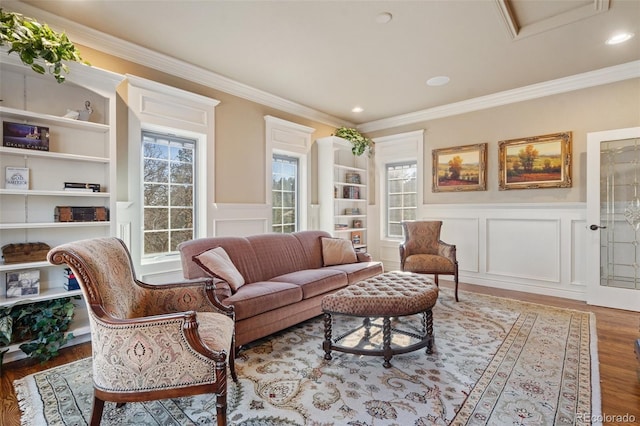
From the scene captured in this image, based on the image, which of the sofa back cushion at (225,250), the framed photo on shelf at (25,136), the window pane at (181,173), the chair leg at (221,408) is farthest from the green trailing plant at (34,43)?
the chair leg at (221,408)

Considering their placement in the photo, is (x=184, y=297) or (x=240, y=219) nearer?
(x=184, y=297)

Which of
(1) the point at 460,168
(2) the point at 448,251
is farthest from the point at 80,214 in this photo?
(1) the point at 460,168

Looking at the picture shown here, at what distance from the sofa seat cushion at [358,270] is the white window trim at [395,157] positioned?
1953 mm

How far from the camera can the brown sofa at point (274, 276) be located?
8.07 feet

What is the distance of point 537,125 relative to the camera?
13.9ft

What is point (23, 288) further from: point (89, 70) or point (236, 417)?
point (236, 417)

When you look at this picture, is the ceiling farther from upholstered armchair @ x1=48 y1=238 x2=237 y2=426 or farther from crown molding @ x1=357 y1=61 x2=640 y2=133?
upholstered armchair @ x1=48 y1=238 x2=237 y2=426

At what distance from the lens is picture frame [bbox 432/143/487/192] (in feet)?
15.3

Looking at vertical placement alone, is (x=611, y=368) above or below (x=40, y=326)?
below

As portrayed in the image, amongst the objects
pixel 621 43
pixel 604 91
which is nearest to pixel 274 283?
pixel 621 43

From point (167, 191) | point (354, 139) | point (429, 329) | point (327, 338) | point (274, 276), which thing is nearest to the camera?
point (327, 338)

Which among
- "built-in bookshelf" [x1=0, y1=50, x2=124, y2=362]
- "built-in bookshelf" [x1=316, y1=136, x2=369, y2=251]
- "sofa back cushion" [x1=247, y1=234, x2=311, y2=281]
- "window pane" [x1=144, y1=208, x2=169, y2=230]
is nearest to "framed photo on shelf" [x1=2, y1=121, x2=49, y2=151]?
"built-in bookshelf" [x1=0, y1=50, x2=124, y2=362]

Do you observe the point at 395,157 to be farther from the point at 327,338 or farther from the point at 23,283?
the point at 23,283

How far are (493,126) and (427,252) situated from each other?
2.08 meters
